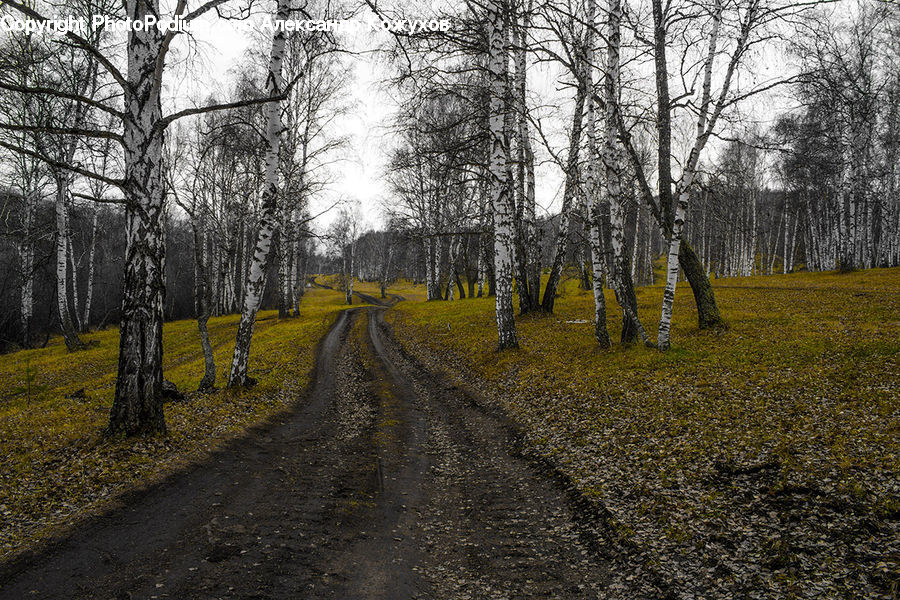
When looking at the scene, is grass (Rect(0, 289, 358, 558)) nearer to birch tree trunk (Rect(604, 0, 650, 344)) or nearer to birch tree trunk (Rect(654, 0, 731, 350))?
birch tree trunk (Rect(604, 0, 650, 344))

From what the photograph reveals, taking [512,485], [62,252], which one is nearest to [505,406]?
[512,485]

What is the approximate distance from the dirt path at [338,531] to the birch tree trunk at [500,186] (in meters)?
5.81

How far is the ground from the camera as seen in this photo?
4.16 m

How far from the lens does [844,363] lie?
8.57 meters

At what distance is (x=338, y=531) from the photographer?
5.05 meters

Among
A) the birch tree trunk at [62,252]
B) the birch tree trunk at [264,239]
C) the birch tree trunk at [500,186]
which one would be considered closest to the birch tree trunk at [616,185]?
the birch tree trunk at [500,186]

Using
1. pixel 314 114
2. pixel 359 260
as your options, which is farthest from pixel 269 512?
pixel 359 260

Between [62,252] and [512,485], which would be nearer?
[512,485]

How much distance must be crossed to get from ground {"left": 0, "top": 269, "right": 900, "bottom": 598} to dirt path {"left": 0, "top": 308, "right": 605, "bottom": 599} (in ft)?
0.10

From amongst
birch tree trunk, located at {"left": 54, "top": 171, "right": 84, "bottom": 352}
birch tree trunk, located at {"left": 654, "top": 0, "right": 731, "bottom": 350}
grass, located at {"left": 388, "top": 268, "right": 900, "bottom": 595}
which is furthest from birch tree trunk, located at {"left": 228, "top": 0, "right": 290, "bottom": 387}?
birch tree trunk, located at {"left": 54, "top": 171, "right": 84, "bottom": 352}

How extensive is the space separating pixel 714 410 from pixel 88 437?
10.4m

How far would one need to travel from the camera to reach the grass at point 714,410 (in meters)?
5.16

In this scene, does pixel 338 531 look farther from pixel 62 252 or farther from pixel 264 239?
pixel 62 252

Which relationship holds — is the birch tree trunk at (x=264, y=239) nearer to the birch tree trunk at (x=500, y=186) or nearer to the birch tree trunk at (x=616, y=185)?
the birch tree trunk at (x=500, y=186)
